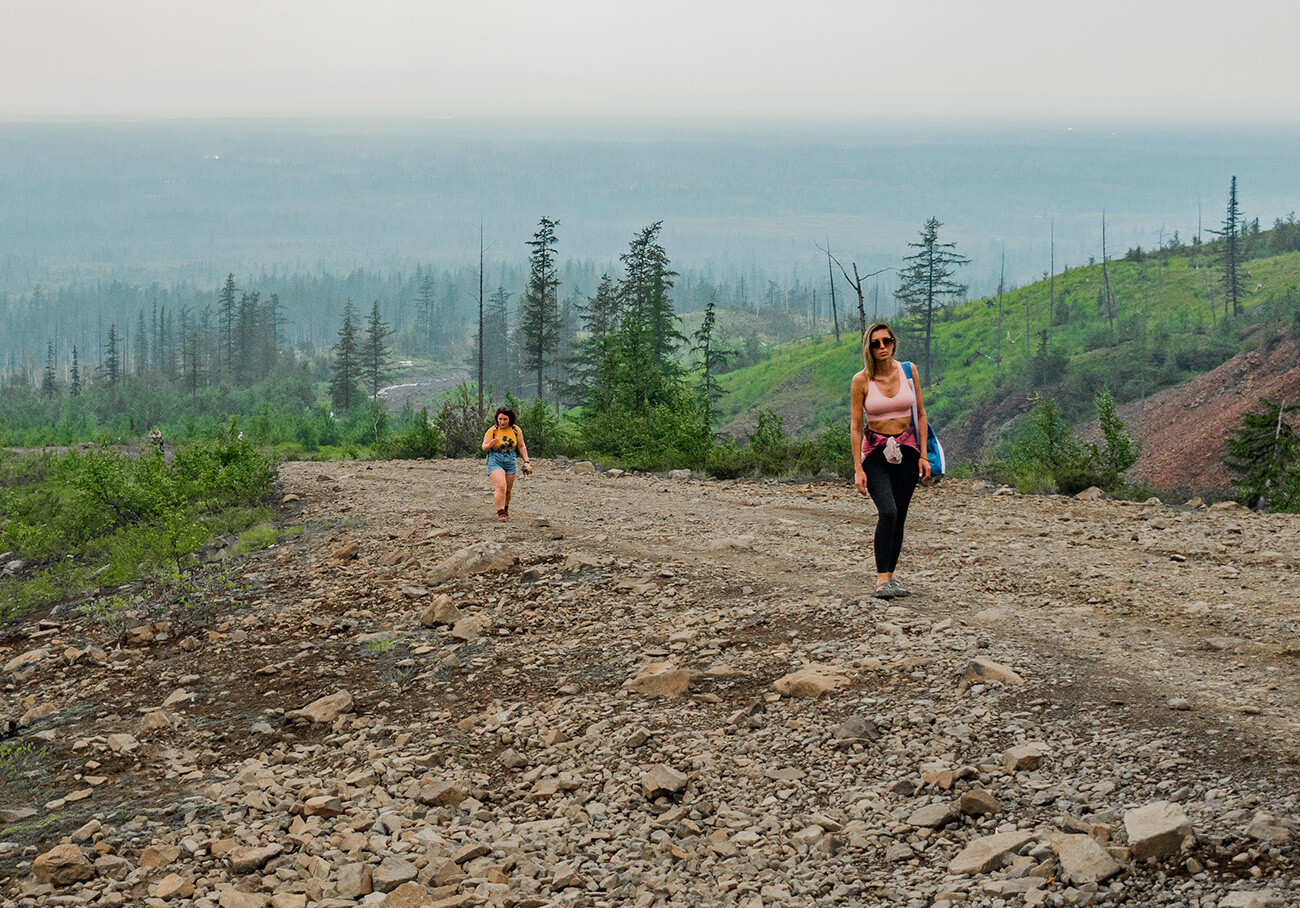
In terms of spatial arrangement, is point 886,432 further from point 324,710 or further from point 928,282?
point 928,282

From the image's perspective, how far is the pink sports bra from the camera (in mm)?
7977

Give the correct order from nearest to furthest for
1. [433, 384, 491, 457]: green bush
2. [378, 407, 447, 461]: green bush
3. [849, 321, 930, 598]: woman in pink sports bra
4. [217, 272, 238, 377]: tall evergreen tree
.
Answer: [849, 321, 930, 598]: woman in pink sports bra
[433, 384, 491, 457]: green bush
[378, 407, 447, 461]: green bush
[217, 272, 238, 377]: tall evergreen tree

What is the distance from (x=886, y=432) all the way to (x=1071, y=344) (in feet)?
298

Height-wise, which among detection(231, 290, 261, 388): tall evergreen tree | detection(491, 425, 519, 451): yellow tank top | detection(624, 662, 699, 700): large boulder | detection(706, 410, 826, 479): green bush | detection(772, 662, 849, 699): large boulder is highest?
detection(231, 290, 261, 388): tall evergreen tree

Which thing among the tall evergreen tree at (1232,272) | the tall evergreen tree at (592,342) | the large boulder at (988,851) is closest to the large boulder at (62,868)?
the large boulder at (988,851)

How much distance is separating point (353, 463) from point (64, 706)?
15780 mm

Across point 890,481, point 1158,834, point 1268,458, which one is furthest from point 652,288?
point 1158,834

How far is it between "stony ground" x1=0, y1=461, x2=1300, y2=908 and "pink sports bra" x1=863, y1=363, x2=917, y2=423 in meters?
1.60

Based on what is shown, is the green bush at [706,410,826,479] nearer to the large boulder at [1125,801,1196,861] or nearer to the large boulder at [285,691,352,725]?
the large boulder at [285,691,352,725]

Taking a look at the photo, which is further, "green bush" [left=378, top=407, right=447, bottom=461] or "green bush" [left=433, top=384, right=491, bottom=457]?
"green bush" [left=378, top=407, right=447, bottom=461]

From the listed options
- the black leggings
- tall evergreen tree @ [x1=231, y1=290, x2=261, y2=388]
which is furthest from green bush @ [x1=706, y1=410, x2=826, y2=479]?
tall evergreen tree @ [x1=231, y1=290, x2=261, y2=388]

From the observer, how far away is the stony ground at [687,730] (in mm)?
4992

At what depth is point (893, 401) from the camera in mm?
7969

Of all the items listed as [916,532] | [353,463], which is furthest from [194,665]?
[353,463]
